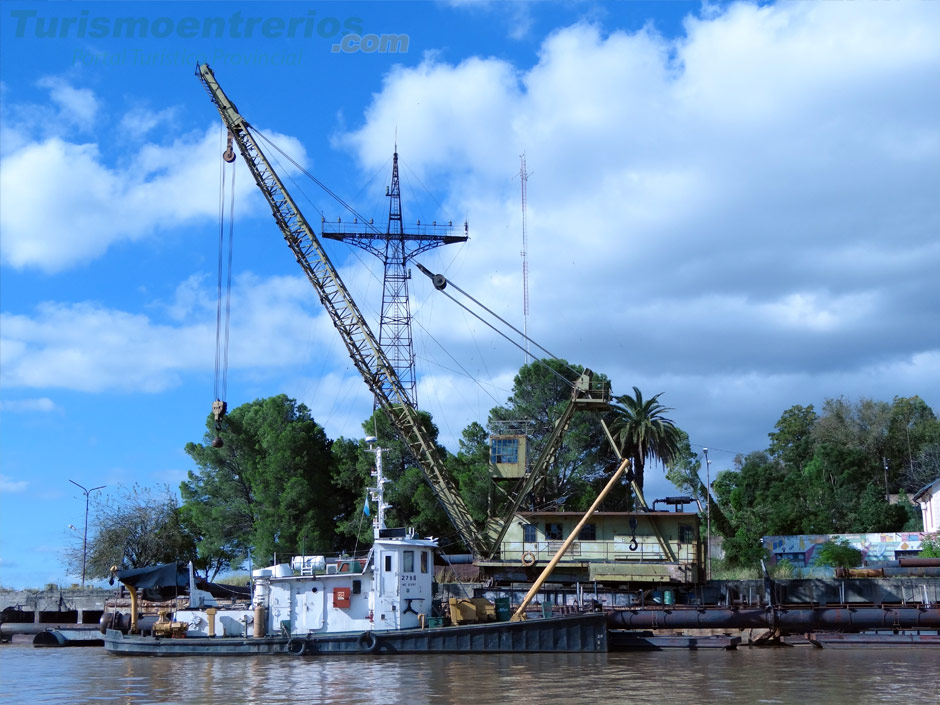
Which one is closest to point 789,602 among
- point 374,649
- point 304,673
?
point 374,649

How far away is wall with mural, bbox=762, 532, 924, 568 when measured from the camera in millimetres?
56594

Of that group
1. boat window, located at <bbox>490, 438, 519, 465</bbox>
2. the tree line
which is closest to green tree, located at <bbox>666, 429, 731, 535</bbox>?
the tree line

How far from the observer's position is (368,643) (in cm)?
3338

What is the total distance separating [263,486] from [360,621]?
1141 inches

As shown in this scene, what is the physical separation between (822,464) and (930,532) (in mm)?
14004

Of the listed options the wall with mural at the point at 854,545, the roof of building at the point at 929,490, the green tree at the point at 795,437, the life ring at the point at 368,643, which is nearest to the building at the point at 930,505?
the roof of building at the point at 929,490

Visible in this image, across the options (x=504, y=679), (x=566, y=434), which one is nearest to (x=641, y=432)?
(x=566, y=434)

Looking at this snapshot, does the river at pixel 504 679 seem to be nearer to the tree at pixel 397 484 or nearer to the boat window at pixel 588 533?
the boat window at pixel 588 533

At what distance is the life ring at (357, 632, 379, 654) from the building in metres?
37.3

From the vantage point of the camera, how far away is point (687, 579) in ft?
146

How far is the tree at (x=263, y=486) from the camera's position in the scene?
197 ft

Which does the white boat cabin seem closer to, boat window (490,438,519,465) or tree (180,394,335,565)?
boat window (490,438,519,465)

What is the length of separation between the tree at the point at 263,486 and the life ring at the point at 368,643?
25.2m

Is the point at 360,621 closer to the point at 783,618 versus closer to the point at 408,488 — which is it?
the point at 783,618
